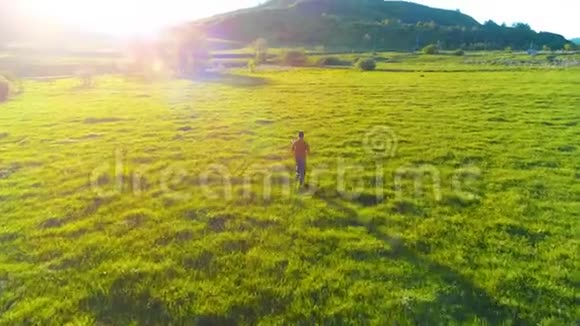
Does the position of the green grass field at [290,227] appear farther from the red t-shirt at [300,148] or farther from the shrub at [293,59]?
the shrub at [293,59]

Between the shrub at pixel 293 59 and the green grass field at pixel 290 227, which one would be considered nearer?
the green grass field at pixel 290 227

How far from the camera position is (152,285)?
8906mm

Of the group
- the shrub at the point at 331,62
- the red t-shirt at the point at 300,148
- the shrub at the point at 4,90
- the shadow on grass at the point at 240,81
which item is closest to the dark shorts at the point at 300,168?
the red t-shirt at the point at 300,148

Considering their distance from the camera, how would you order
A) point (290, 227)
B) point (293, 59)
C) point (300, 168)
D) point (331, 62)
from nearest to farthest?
point (290, 227) < point (300, 168) < point (331, 62) < point (293, 59)

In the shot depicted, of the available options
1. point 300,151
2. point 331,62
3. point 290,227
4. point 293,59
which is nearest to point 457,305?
point 290,227

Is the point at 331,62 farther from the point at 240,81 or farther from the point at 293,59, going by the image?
the point at 240,81

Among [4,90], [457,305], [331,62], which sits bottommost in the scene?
[457,305]

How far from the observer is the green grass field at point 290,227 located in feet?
27.1

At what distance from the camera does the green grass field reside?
326 inches

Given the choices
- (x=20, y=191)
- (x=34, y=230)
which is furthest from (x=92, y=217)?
(x=20, y=191)

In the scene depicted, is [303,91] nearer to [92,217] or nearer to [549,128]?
[549,128]

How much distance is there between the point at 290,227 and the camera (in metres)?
11.6

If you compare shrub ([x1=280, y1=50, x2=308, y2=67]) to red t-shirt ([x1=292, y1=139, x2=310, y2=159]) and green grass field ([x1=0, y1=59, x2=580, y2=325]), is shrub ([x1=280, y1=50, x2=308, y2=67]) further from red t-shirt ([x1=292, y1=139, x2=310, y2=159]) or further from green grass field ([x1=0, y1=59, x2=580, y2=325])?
red t-shirt ([x1=292, y1=139, x2=310, y2=159])

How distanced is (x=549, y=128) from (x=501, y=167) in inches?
414
